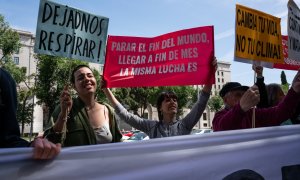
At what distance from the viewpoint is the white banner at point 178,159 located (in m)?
2.09

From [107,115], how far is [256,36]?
6.42ft

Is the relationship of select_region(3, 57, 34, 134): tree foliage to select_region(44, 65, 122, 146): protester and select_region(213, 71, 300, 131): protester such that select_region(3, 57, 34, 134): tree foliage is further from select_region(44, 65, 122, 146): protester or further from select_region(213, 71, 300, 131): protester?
select_region(213, 71, 300, 131): protester

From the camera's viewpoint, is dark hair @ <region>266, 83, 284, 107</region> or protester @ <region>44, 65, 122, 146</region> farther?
dark hair @ <region>266, 83, 284, 107</region>

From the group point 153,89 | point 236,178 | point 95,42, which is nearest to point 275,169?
point 236,178

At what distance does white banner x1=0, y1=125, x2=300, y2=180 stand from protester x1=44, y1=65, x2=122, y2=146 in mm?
719

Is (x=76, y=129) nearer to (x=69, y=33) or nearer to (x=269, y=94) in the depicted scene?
(x=69, y=33)

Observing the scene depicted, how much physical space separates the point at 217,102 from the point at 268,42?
69285mm

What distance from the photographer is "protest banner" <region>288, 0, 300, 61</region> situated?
14.6ft

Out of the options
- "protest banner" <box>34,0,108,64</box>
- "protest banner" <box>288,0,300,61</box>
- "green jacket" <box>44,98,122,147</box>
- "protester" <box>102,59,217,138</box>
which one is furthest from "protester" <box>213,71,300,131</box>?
"protest banner" <box>34,0,108,64</box>

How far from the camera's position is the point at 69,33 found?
3645mm

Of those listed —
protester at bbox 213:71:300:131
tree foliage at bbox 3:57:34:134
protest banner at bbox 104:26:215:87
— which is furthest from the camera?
tree foliage at bbox 3:57:34:134

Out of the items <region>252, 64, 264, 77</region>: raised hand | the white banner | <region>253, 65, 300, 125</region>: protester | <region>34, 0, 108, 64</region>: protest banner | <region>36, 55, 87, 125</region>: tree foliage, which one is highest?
<region>36, 55, 87, 125</region>: tree foliage

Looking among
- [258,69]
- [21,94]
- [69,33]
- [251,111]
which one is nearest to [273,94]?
[258,69]

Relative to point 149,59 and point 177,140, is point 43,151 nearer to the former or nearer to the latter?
point 177,140
